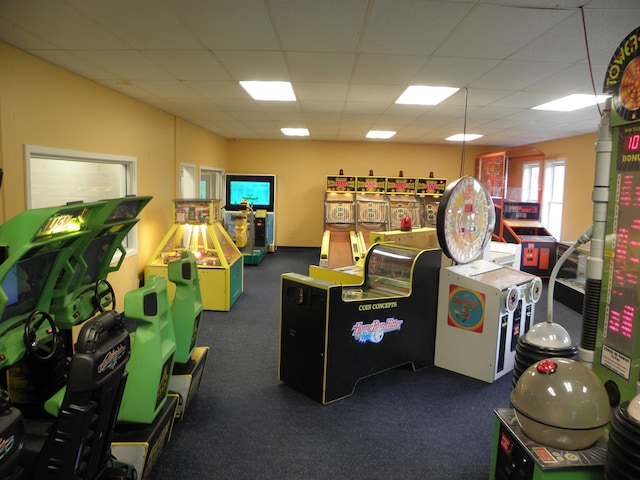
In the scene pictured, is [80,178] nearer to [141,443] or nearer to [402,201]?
[141,443]

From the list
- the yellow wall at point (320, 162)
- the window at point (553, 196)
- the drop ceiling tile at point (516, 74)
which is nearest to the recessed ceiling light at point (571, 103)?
the drop ceiling tile at point (516, 74)

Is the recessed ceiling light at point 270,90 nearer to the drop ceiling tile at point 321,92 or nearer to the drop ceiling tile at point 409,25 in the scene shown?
the drop ceiling tile at point 321,92

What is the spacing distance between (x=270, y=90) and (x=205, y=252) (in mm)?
2445

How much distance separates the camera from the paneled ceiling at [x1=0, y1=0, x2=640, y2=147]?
9.12 feet

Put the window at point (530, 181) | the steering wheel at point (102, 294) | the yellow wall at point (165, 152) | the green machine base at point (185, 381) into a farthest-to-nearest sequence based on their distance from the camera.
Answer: the window at point (530, 181), the yellow wall at point (165, 152), the steering wheel at point (102, 294), the green machine base at point (185, 381)

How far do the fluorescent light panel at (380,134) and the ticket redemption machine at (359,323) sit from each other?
196 inches

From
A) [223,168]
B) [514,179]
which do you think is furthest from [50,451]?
[514,179]

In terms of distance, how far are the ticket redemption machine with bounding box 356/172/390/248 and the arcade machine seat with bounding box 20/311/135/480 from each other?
25.7 feet

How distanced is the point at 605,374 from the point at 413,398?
6.16ft

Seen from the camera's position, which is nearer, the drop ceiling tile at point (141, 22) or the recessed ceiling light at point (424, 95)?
the drop ceiling tile at point (141, 22)

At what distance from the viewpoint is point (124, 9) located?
2.84 metres

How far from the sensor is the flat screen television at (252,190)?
10.9 meters

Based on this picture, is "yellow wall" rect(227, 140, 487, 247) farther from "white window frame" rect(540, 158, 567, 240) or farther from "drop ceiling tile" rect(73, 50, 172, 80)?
"drop ceiling tile" rect(73, 50, 172, 80)

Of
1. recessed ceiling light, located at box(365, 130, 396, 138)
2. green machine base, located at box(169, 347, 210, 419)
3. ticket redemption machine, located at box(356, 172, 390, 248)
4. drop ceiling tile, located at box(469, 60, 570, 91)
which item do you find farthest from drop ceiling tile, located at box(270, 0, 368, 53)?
ticket redemption machine, located at box(356, 172, 390, 248)
